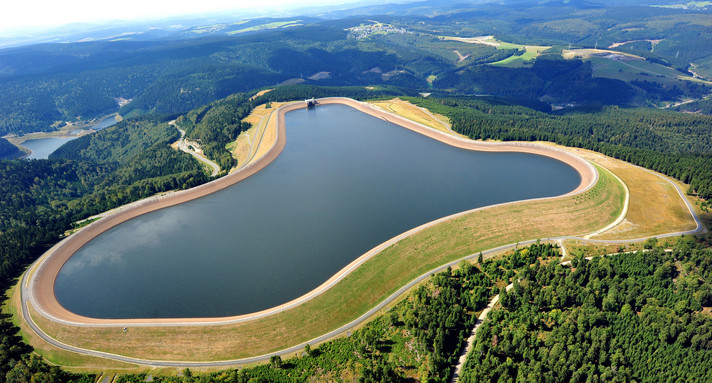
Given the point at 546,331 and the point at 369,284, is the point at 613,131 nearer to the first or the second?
the point at 546,331

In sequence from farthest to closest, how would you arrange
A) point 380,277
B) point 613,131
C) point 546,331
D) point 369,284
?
point 613,131
point 380,277
point 369,284
point 546,331

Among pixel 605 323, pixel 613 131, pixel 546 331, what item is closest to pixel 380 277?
pixel 546 331

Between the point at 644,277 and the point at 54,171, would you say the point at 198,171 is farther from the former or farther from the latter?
the point at 644,277

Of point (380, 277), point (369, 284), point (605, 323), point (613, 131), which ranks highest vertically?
point (613, 131)

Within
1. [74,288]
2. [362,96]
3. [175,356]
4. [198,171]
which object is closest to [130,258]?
[74,288]

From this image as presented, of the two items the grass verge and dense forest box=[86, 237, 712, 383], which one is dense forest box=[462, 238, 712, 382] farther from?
the grass verge

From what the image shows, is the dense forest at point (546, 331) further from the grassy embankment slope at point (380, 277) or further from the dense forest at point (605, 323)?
the grassy embankment slope at point (380, 277)

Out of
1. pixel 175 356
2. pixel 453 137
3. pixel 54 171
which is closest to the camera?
pixel 175 356

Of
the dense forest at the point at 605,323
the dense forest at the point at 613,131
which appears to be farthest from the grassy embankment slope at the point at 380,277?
the dense forest at the point at 605,323
